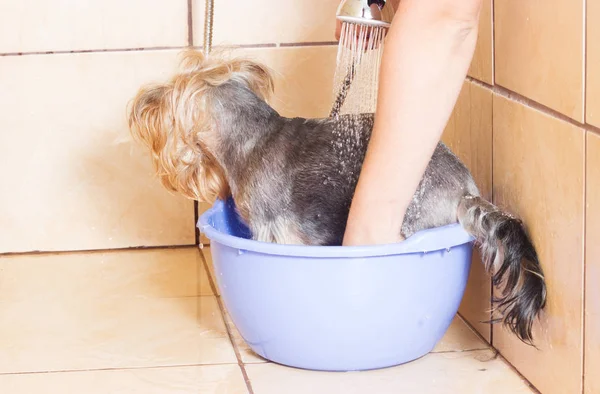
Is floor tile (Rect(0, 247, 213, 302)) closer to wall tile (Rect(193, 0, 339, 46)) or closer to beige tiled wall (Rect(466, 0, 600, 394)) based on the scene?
wall tile (Rect(193, 0, 339, 46))

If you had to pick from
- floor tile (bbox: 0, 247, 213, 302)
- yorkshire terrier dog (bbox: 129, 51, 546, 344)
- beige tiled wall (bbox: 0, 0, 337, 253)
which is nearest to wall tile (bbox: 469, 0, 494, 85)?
yorkshire terrier dog (bbox: 129, 51, 546, 344)

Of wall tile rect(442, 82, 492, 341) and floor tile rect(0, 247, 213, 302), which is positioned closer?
wall tile rect(442, 82, 492, 341)

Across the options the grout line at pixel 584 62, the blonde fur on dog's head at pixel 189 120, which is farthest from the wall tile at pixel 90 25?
the grout line at pixel 584 62

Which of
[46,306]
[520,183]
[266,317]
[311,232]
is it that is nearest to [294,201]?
[311,232]

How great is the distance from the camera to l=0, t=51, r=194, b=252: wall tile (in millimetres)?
1786

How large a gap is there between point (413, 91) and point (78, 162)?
956mm

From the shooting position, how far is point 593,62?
97cm

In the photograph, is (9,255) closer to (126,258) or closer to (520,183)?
(126,258)

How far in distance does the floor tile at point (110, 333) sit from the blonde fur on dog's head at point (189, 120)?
0.20 meters

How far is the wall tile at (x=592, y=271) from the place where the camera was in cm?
98

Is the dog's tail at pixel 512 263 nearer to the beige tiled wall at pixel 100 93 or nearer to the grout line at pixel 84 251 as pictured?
the beige tiled wall at pixel 100 93

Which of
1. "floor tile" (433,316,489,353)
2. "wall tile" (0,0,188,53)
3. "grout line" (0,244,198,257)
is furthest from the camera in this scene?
"grout line" (0,244,198,257)

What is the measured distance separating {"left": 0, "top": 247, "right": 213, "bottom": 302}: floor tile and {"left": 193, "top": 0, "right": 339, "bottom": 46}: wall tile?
16.4 inches

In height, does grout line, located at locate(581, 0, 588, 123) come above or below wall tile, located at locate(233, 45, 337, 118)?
above
